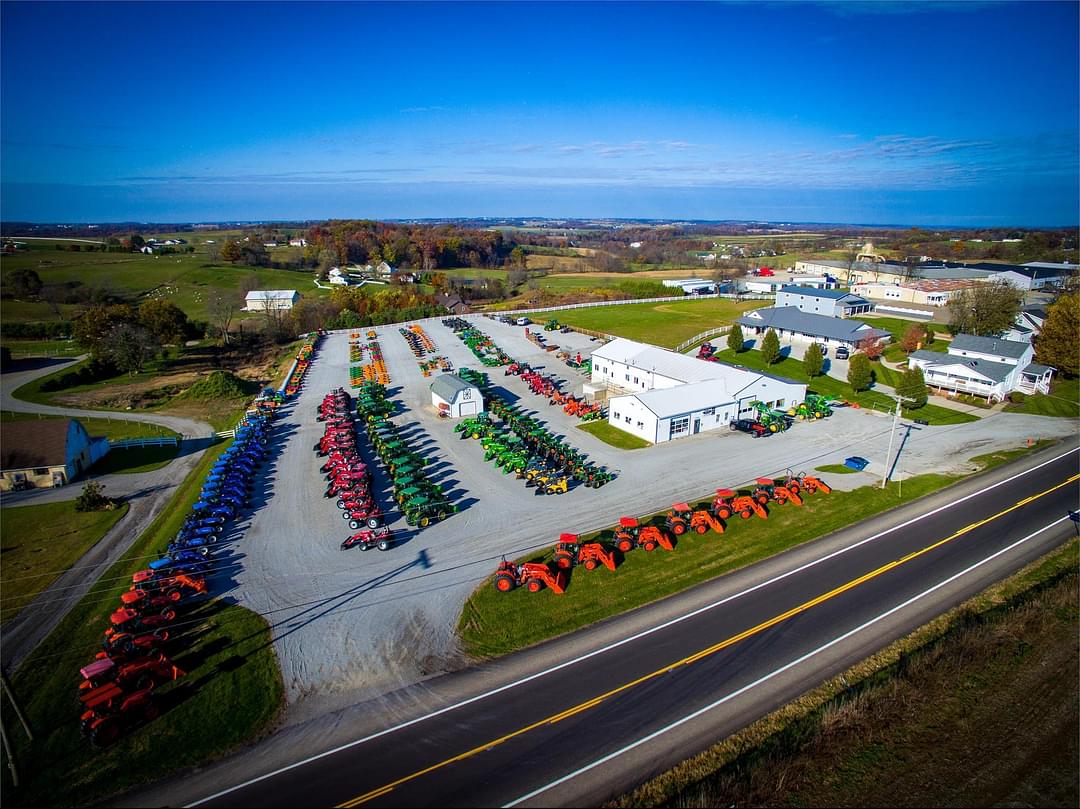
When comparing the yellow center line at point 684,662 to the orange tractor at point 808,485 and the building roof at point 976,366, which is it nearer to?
the orange tractor at point 808,485

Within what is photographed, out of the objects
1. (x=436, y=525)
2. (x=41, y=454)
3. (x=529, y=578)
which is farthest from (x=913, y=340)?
(x=41, y=454)

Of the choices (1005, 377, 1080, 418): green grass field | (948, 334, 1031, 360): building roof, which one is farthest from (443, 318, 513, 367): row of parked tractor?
(1005, 377, 1080, 418): green grass field

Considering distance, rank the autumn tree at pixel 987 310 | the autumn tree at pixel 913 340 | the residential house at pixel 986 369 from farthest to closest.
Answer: the autumn tree at pixel 913 340, the autumn tree at pixel 987 310, the residential house at pixel 986 369

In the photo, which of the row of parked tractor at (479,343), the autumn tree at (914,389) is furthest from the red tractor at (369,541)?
the autumn tree at (914,389)

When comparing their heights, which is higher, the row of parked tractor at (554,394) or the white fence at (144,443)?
the row of parked tractor at (554,394)

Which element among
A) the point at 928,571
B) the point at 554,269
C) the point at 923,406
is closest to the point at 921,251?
the point at 554,269
